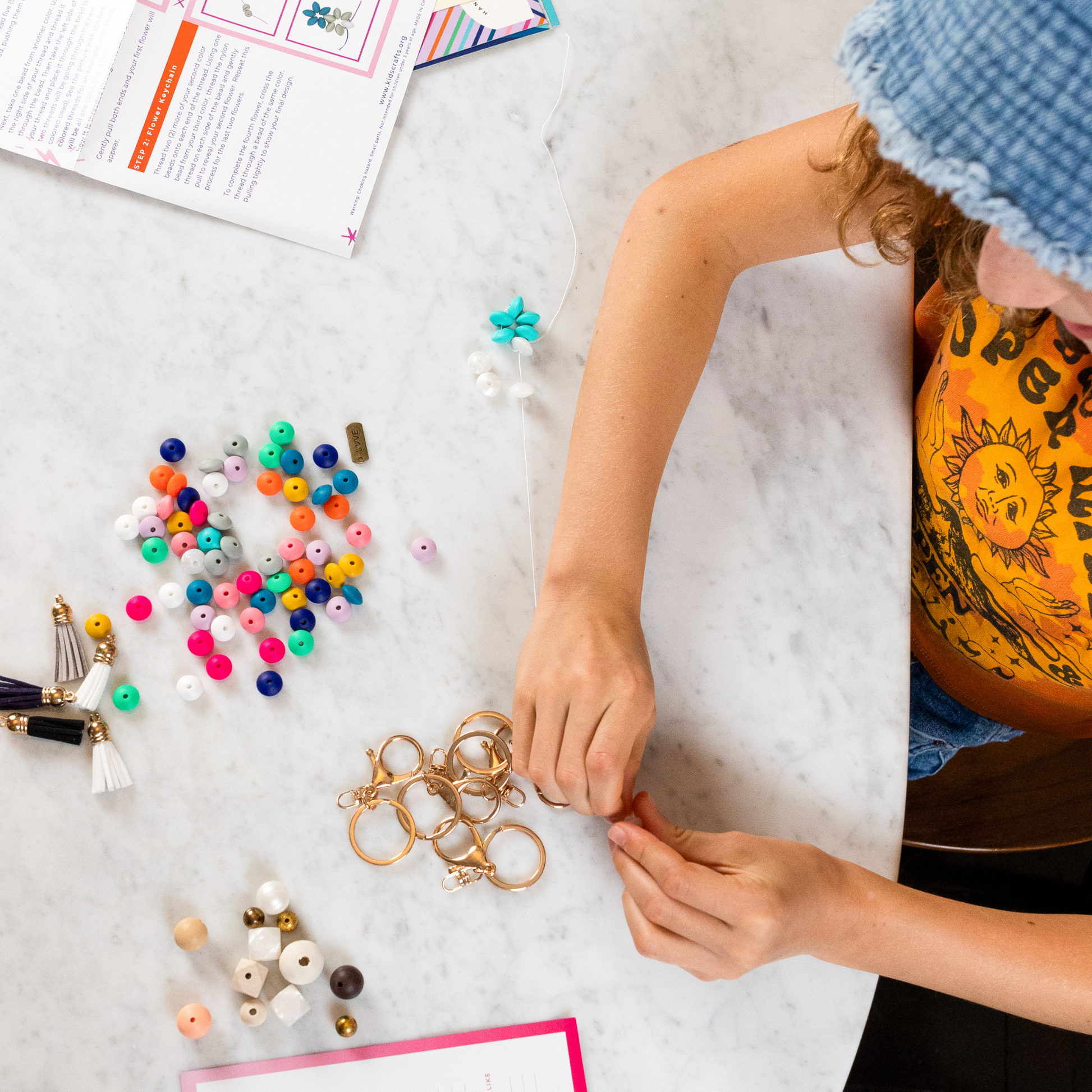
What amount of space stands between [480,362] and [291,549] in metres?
0.23

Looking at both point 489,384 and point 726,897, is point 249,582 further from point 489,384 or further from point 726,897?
point 726,897

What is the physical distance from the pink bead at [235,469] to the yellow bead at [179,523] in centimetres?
5

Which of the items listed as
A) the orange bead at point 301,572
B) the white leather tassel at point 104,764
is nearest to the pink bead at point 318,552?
the orange bead at point 301,572

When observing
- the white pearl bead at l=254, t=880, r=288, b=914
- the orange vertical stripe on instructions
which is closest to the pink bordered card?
the white pearl bead at l=254, t=880, r=288, b=914

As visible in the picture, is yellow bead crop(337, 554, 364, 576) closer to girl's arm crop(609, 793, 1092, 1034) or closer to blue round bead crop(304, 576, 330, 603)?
blue round bead crop(304, 576, 330, 603)

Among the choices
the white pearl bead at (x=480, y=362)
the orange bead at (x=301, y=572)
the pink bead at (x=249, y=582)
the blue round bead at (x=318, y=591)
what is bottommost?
the pink bead at (x=249, y=582)

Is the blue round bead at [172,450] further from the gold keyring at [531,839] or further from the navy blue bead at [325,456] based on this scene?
the gold keyring at [531,839]

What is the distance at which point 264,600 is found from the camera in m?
0.73

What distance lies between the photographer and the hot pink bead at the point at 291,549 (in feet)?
2.44

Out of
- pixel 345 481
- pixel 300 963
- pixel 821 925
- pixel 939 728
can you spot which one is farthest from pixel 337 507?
pixel 939 728

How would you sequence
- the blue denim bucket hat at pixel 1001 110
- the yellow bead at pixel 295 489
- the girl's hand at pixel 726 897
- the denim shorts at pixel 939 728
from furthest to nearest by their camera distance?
the denim shorts at pixel 939 728
the yellow bead at pixel 295 489
the girl's hand at pixel 726 897
the blue denim bucket hat at pixel 1001 110

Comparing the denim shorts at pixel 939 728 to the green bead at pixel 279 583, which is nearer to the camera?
the green bead at pixel 279 583

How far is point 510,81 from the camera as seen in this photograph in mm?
844

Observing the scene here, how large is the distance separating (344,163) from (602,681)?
1.74 feet
